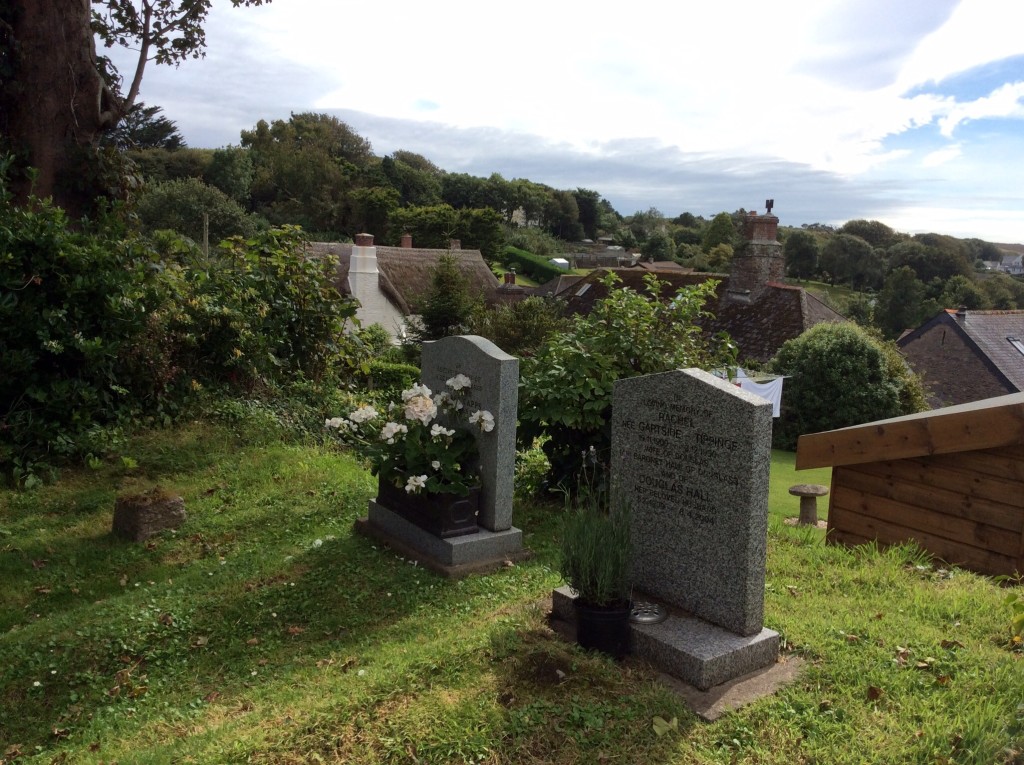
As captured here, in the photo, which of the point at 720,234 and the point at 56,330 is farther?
the point at 720,234

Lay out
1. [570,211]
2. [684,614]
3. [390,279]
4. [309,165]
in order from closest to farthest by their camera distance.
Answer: [684,614], [390,279], [309,165], [570,211]

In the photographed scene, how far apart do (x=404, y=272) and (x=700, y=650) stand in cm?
3149

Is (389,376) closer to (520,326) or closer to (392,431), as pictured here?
(520,326)

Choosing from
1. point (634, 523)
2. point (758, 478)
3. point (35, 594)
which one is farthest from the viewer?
point (35, 594)

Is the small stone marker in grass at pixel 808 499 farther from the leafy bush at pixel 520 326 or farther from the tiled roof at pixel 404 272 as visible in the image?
the tiled roof at pixel 404 272

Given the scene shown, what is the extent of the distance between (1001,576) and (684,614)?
323cm

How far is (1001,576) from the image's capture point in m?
6.07

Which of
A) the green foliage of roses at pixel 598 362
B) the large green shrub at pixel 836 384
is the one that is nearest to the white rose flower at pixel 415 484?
the green foliage of roses at pixel 598 362

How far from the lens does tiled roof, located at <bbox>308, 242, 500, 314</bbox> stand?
32.6 m

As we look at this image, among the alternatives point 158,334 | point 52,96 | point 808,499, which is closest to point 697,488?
point 808,499

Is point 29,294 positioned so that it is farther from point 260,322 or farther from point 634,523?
point 634,523

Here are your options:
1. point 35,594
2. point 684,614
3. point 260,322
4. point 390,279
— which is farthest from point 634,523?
point 390,279

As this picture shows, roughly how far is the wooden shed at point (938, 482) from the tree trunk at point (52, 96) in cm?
944

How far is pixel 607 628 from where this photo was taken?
13.8ft
